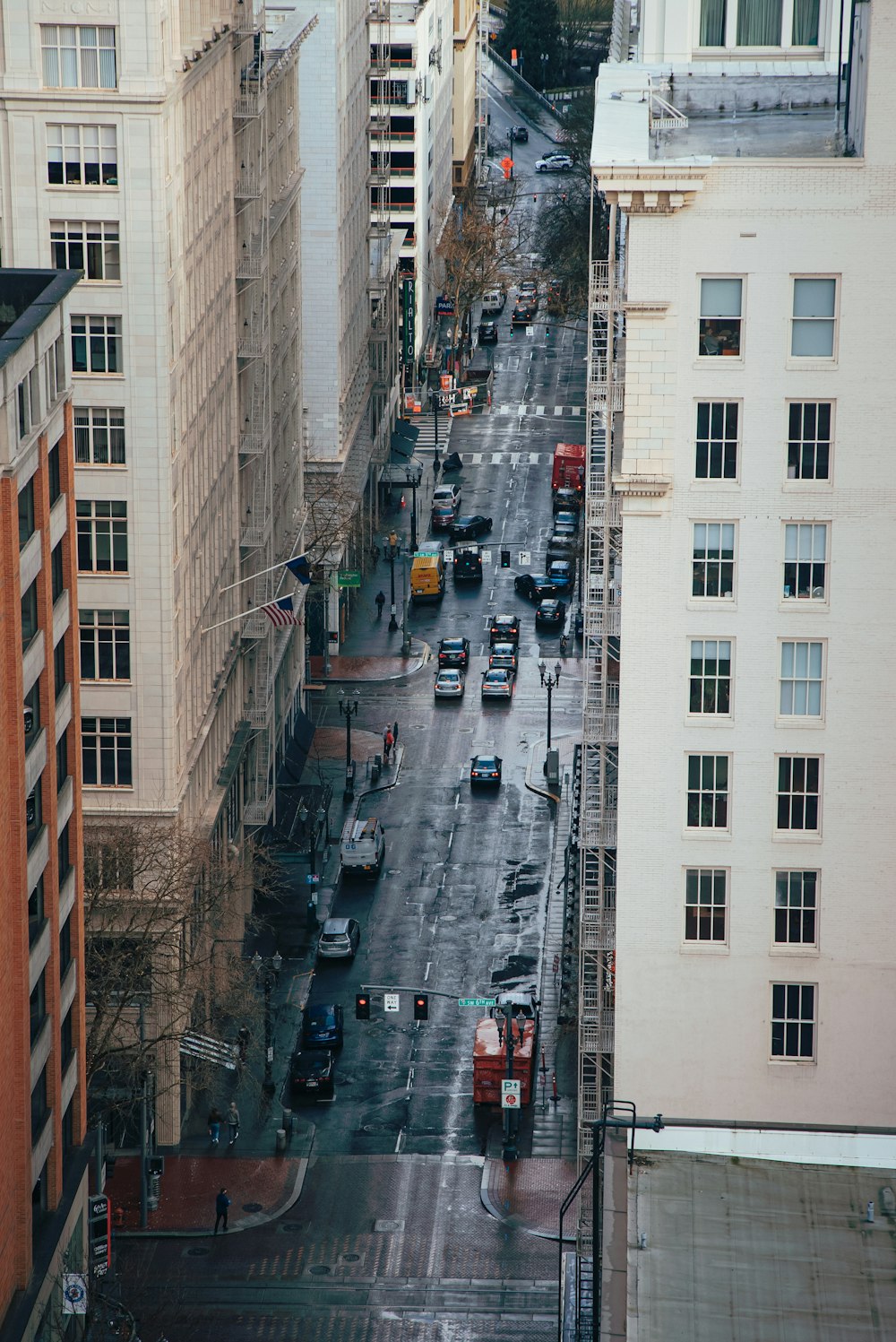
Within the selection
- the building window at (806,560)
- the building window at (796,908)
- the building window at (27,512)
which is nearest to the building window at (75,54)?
the building window at (27,512)

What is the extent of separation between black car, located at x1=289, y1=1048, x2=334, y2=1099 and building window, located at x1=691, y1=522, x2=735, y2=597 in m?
44.2

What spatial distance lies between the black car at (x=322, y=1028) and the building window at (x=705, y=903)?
138 ft

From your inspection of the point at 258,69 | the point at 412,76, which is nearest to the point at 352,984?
the point at 258,69

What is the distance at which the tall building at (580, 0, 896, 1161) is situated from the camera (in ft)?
214

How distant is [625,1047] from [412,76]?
462 feet

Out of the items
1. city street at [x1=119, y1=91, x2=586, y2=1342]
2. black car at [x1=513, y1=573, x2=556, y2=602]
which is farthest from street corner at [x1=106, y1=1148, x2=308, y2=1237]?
black car at [x1=513, y1=573, x2=556, y2=602]

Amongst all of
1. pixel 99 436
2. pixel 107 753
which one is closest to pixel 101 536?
pixel 99 436

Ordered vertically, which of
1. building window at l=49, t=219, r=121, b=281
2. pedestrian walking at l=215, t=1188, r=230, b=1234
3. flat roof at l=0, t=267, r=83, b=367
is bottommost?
pedestrian walking at l=215, t=1188, r=230, b=1234

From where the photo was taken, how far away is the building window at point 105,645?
9788 cm

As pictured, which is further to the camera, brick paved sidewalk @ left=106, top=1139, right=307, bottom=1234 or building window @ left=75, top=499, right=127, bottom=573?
building window @ left=75, top=499, right=127, bottom=573

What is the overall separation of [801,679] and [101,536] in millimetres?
36598

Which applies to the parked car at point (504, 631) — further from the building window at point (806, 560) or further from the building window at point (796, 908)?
the building window at point (806, 560)

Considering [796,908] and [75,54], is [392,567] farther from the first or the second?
[796,908]

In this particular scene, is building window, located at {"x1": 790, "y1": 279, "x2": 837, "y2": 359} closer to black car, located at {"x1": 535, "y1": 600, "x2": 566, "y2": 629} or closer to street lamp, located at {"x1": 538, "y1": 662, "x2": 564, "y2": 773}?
street lamp, located at {"x1": 538, "y1": 662, "x2": 564, "y2": 773}
